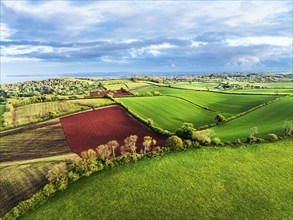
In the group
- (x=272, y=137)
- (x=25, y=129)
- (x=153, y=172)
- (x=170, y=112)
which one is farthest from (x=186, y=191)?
(x=25, y=129)

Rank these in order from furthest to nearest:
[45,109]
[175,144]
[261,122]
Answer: [45,109] < [261,122] < [175,144]

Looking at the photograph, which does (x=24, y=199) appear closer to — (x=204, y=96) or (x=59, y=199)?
(x=59, y=199)

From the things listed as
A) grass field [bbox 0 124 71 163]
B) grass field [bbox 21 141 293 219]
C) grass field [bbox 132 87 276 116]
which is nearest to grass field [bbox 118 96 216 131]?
Answer: grass field [bbox 132 87 276 116]

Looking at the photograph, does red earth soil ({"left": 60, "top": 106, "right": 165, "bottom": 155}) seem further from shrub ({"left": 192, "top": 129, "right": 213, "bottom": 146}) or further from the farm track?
shrub ({"left": 192, "top": 129, "right": 213, "bottom": 146})

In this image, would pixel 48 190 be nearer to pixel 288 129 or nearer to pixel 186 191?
pixel 186 191

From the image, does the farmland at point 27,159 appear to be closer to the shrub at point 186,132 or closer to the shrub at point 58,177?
the shrub at point 58,177

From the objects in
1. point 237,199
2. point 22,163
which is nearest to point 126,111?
point 22,163

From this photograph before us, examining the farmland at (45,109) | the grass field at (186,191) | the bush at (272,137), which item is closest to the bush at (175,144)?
the grass field at (186,191)
